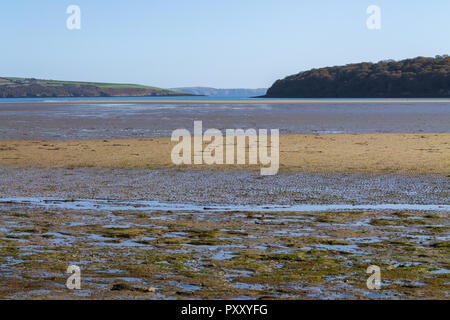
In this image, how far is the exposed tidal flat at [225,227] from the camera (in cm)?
691

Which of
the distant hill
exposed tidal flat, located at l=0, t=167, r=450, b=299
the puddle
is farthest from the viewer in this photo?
the distant hill

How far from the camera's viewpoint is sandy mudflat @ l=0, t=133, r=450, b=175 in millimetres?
17719

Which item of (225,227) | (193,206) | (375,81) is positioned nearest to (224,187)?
(193,206)

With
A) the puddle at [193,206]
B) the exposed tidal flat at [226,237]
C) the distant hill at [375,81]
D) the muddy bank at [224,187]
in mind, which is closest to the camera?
the exposed tidal flat at [226,237]

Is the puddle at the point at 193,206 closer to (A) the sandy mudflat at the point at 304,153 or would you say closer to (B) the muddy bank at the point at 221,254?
(B) the muddy bank at the point at 221,254

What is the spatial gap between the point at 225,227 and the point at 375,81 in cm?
15046

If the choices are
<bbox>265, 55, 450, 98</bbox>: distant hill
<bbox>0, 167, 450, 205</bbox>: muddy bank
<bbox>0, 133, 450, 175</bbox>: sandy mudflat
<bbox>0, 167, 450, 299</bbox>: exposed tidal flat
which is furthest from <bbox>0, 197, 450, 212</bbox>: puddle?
<bbox>265, 55, 450, 98</bbox>: distant hill

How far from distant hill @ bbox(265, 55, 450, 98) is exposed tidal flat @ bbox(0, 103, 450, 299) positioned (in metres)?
123

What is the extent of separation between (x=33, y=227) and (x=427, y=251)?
581cm

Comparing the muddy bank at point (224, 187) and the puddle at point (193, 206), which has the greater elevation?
the muddy bank at point (224, 187)

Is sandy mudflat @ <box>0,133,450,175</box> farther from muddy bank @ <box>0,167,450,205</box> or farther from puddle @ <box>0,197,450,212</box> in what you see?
puddle @ <box>0,197,450,212</box>

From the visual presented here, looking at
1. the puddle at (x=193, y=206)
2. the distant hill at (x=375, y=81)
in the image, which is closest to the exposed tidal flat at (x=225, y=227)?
→ the puddle at (x=193, y=206)

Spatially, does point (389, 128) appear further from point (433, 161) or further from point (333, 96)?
point (333, 96)

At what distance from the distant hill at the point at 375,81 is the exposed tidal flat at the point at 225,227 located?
405ft
